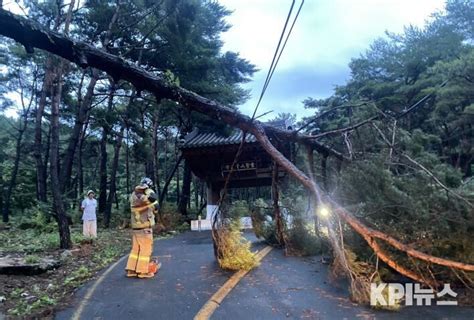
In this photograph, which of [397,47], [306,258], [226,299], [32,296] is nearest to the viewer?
[226,299]

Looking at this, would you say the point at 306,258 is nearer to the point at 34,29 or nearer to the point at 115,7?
the point at 34,29

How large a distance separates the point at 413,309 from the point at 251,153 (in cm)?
1291

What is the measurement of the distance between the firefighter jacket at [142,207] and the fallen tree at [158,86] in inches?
99.7

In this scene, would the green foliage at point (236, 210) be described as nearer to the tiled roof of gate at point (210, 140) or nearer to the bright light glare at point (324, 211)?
the bright light glare at point (324, 211)

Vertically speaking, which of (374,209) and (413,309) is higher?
(374,209)

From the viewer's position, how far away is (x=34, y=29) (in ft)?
14.4

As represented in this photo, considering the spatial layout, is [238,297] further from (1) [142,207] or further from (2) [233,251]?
(1) [142,207]

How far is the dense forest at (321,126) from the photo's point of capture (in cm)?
537

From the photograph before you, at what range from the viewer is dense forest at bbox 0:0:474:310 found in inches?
211

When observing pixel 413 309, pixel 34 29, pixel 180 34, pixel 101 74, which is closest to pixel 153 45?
pixel 180 34

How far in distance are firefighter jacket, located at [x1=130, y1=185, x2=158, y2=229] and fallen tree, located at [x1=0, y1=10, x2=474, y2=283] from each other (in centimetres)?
253

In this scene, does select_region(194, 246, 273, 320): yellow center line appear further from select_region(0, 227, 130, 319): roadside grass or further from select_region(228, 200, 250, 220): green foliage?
select_region(0, 227, 130, 319): roadside grass

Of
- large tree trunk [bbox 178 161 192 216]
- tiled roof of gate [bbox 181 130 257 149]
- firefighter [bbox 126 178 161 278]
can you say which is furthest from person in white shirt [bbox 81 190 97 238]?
large tree trunk [bbox 178 161 192 216]

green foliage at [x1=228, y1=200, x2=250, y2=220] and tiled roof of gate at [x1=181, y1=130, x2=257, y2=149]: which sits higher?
tiled roof of gate at [x1=181, y1=130, x2=257, y2=149]
